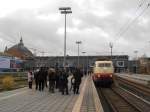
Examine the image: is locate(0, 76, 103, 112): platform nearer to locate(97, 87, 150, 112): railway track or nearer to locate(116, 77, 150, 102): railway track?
locate(97, 87, 150, 112): railway track

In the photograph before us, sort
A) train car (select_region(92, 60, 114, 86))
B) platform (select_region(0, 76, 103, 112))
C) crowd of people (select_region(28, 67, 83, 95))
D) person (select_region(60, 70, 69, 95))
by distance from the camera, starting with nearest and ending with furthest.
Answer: platform (select_region(0, 76, 103, 112))
crowd of people (select_region(28, 67, 83, 95))
person (select_region(60, 70, 69, 95))
train car (select_region(92, 60, 114, 86))

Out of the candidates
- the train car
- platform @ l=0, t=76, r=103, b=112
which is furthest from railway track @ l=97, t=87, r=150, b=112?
the train car

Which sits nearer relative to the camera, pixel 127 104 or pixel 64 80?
pixel 127 104

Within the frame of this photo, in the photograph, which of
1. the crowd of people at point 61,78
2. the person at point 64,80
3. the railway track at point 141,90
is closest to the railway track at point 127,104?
the railway track at point 141,90

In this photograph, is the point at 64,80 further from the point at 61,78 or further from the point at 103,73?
the point at 103,73

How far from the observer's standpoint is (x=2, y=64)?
6525 centimetres

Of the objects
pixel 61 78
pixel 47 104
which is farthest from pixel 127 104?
pixel 47 104

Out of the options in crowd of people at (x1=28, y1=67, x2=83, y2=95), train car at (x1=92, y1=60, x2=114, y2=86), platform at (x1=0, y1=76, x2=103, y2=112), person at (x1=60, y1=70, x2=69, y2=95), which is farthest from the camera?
train car at (x1=92, y1=60, x2=114, y2=86)

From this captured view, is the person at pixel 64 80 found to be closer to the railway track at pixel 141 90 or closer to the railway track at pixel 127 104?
the railway track at pixel 127 104

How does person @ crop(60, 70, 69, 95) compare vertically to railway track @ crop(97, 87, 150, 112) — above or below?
above

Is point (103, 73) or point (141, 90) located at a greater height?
point (103, 73)

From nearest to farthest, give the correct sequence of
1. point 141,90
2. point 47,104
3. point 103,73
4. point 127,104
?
point 47,104, point 127,104, point 141,90, point 103,73

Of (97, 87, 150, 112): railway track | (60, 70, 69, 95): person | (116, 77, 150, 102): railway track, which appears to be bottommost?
(97, 87, 150, 112): railway track

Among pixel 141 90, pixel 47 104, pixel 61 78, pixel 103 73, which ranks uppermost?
pixel 103 73
